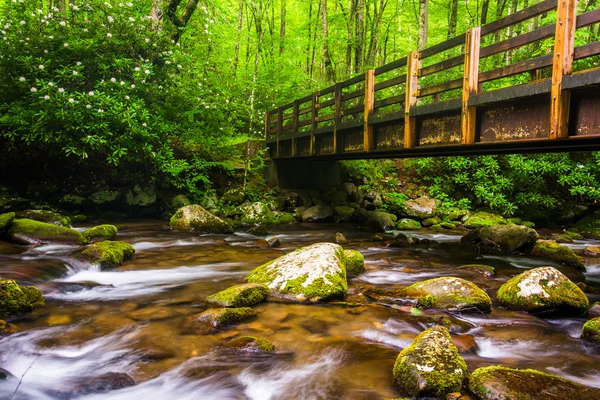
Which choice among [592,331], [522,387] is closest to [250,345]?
[522,387]

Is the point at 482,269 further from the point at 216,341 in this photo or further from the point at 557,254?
the point at 216,341

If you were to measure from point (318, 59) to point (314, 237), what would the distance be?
65.0ft

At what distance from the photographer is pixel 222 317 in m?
4.40

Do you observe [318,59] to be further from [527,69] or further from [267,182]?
[527,69]

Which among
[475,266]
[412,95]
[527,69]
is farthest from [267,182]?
[527,69]


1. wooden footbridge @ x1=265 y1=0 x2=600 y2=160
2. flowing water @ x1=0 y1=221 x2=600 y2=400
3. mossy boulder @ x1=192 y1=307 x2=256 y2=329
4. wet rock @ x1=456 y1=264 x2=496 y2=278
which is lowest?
flowing water @ x1=0 y1=221 x2=600 y2=400

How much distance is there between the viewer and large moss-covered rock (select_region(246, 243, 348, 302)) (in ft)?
17.3

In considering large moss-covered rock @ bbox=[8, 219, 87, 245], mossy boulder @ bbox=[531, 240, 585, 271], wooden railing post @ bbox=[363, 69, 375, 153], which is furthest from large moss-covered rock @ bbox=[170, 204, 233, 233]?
mossy boulder @ bbox=[531, 240, 585, 271]

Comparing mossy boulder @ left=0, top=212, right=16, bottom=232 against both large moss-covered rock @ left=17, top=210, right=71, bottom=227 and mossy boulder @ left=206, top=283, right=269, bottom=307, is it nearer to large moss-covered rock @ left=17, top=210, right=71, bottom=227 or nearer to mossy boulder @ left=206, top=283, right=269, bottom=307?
large moss-covered rock @ left=17, top=210, right=71, bottom=227

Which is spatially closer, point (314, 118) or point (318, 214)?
point (314, 118)

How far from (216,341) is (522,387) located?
2686mm

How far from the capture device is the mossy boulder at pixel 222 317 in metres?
4.38

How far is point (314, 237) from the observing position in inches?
452

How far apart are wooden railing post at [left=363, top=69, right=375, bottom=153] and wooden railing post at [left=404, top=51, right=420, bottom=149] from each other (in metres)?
1.17
